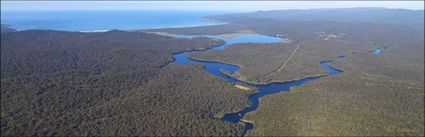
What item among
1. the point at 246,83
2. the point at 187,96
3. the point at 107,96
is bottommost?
the point at 187,96

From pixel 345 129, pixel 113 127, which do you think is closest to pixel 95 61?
pixel 113 127

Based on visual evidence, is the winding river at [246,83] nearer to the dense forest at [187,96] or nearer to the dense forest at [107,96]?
the dense forest at [187,96]

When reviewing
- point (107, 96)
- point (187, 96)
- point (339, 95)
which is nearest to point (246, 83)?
point (187, 96)

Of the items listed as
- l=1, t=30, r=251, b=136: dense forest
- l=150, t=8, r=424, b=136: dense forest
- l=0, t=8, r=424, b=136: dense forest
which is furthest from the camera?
l=150, t=8, r=424, b=136: dense forest

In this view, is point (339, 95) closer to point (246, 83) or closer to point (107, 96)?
point (246, 83)

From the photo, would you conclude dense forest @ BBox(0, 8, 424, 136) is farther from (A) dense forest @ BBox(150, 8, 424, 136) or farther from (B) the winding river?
(B) the winding river

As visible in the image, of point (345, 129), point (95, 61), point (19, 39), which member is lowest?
point (345, 129)

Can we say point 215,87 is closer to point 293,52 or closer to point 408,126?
point 408,126

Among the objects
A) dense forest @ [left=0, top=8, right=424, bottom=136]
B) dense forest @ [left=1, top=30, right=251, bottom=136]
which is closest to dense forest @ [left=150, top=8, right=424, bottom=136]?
dense forest @ [left=0, top=8, right=424, bottom=136]
